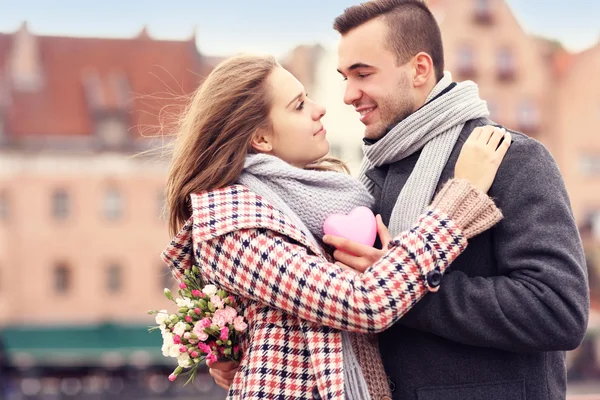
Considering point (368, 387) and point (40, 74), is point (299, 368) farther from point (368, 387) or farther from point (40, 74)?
point (40, 74)

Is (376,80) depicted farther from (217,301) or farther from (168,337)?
(168,337)

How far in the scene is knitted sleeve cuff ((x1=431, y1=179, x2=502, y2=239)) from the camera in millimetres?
2342

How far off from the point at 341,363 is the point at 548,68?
3021 centimetres

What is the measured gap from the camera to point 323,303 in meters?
2.28

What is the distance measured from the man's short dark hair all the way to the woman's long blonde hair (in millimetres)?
340

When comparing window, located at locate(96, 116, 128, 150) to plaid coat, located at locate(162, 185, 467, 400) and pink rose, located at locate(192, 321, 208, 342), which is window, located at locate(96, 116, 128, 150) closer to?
pink rose, located at locate(192, 321, 208, 342)

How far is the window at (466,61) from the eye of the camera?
30391 mm

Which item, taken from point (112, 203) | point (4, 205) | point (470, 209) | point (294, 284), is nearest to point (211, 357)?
point (294, 284)

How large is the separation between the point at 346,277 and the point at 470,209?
37cm

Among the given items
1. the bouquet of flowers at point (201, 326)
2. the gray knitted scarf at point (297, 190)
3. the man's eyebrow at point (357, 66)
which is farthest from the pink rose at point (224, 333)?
the man's eyebrow at point (357, 66)

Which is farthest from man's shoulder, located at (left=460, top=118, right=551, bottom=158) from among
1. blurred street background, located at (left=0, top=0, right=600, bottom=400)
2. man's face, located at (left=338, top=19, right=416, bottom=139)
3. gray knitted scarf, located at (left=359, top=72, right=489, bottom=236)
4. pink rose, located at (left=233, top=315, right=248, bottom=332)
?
blurred street background, located at (left=0, top=0, right=600, bottom=400)

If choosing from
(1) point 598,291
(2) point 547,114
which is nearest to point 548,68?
(2) point 547,114

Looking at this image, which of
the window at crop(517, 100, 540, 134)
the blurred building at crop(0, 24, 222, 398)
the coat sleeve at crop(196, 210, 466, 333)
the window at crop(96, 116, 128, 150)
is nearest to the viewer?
the coat sleeve at crop(196, 210, 466, 333)

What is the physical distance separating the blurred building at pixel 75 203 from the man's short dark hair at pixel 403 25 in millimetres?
23993
